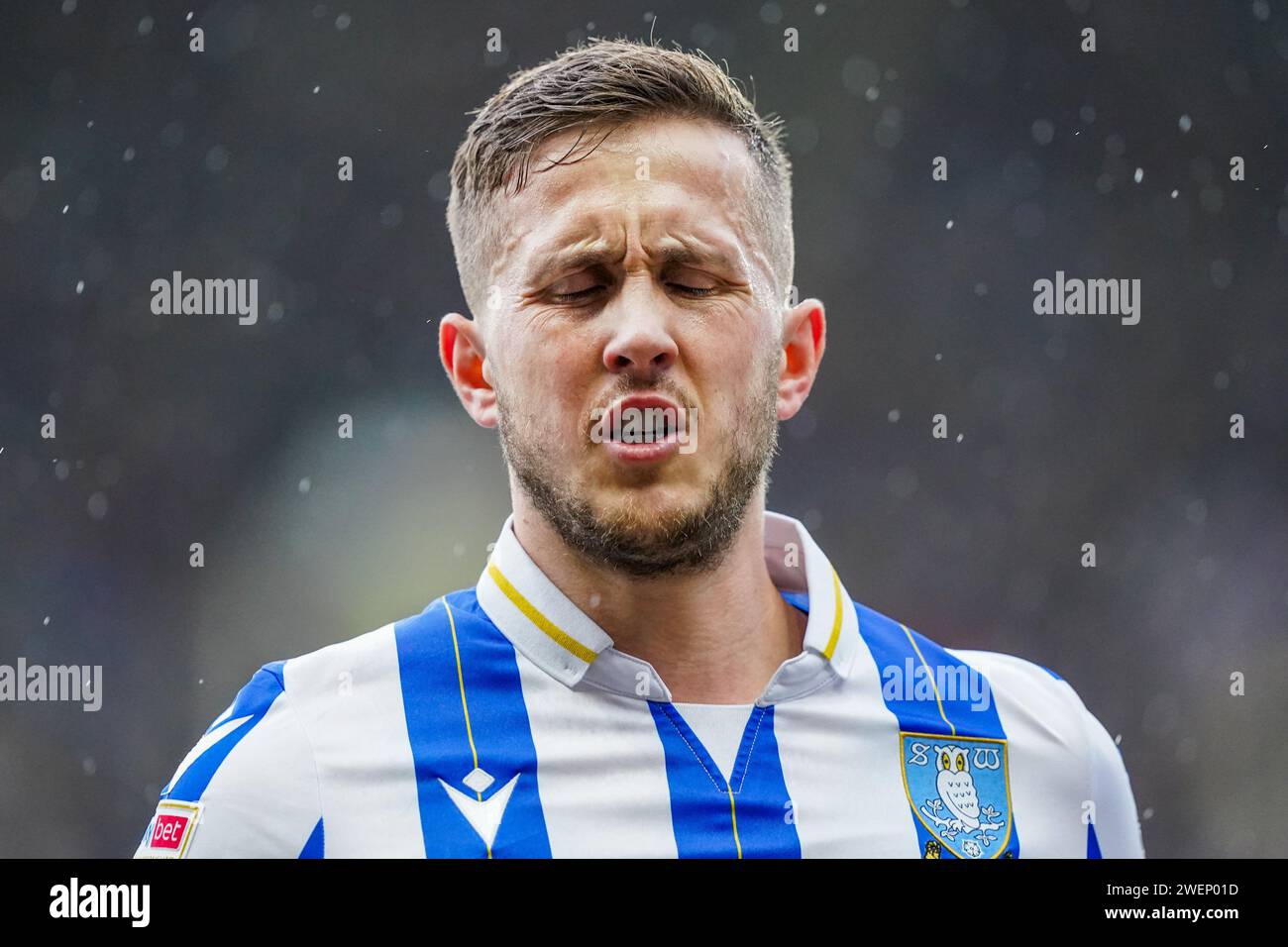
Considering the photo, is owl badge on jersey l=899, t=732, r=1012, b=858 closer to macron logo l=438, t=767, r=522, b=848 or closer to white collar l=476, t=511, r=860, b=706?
white collar l=476, t=511, r=860, b=706

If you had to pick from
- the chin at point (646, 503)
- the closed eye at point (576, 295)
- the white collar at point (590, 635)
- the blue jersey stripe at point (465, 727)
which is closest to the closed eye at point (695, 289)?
the closed eye at point (576, 295)

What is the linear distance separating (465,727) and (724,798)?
41 centimetres

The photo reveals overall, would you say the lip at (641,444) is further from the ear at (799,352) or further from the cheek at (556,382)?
the ear at (799,352)

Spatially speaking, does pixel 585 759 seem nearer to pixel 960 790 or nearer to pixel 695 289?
pixel 960 790

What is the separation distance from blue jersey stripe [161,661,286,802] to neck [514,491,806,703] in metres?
0.45

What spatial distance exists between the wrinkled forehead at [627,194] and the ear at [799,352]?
0.15m

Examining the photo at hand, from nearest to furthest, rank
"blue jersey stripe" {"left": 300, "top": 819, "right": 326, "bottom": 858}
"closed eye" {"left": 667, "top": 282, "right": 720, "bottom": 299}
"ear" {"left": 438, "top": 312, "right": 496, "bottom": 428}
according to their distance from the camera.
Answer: "blue jersey stripe" {"left": 300, "top": 819, "right": 326, "bottom": 858}, "closed eye" {"left": 667, "top": 282, "right": 720, "bottom": 299}, "ear" {"left": 438, "top": 312, "right": 496, "bottom": 428}

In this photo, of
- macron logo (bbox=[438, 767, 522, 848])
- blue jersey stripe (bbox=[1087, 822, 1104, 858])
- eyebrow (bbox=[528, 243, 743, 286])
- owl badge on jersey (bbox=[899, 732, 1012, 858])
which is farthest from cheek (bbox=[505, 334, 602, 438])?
blue jersey stripe (bbox=[1087, 822, 1104, 858])

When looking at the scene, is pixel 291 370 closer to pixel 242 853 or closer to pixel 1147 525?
pixel 242 853

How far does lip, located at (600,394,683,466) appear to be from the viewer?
1.52m

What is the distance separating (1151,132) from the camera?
270 cm

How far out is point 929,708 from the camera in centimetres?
179

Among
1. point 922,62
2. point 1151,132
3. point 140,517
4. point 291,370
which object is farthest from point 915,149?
→ point 140,517

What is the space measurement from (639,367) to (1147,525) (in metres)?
2.26
